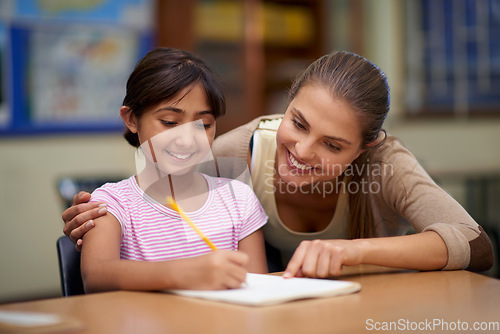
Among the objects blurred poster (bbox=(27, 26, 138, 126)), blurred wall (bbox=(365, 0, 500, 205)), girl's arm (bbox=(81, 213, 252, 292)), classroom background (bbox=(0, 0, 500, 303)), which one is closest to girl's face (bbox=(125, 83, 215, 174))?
girl's arm (bbox=(81, 213, 252, 292))

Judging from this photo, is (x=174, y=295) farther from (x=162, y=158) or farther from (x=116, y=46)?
(x=116, y=46)

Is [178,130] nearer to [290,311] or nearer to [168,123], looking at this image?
[168,123]

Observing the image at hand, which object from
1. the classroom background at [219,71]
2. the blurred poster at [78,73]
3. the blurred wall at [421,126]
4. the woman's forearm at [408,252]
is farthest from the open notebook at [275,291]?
the blurred wall at [421,126]

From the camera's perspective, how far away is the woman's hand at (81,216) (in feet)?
3.27

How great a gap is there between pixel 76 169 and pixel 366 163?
7.98ft

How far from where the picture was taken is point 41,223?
3.28 m

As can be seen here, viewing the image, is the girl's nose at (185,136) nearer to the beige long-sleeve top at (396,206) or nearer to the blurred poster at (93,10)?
the beige long-sleeve top at (396,206)

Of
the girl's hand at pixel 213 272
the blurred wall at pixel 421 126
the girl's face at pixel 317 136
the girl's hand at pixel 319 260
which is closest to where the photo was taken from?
the girl's hand at pixel 213 272

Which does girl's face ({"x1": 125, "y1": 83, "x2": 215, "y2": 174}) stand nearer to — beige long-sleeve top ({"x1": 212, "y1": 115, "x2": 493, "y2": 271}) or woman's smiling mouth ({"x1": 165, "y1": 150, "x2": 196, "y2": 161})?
woman's smiling mouth ({"x1": 165, "y1": 150, "x2": 196, "y2": 161})

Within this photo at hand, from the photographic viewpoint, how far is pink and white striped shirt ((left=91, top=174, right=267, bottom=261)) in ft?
3.59

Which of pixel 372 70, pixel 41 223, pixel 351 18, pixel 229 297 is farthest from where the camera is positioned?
pixel 351 18

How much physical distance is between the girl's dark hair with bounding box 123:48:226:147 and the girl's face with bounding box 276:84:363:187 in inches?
6.1

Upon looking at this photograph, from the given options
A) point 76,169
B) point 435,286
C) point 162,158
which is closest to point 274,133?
point 162,158

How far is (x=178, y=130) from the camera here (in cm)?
111
